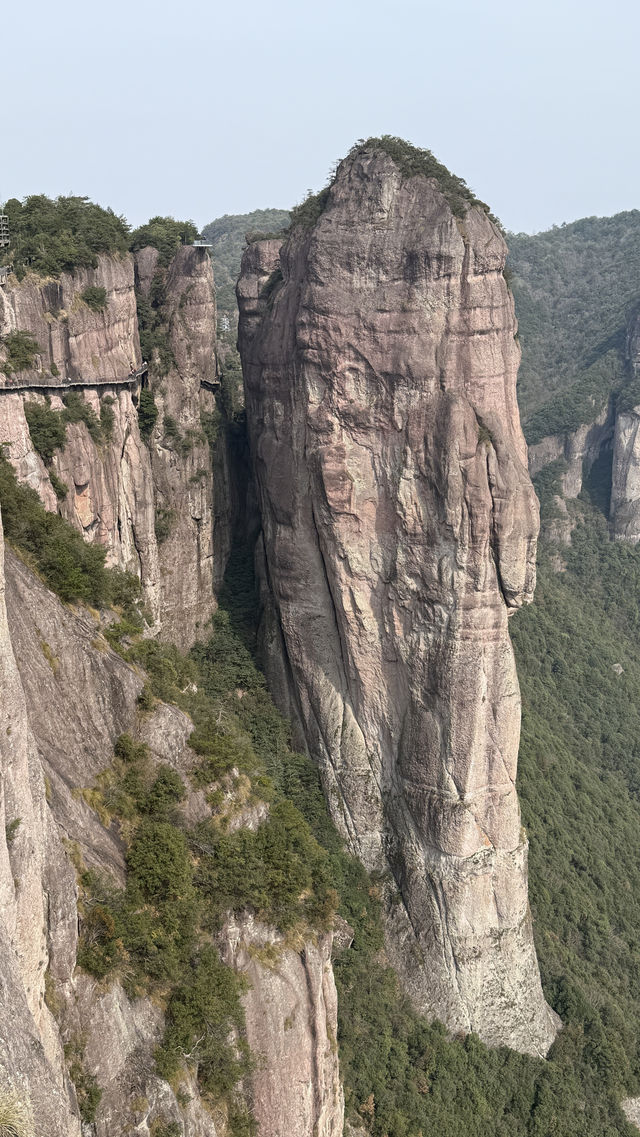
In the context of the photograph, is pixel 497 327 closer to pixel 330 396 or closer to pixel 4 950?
pixel 330 396

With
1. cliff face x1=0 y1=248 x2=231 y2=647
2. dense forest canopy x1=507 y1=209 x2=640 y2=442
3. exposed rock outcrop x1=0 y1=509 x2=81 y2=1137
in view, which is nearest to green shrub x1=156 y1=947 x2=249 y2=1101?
exposed rock outcrop x1=0 y1=509 x2=81 y2=1137

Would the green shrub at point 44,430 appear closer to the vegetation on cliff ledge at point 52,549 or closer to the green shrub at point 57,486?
the green shrub at point 57,486

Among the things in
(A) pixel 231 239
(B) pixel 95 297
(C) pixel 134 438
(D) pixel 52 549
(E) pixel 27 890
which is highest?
(A) pixel 231 239

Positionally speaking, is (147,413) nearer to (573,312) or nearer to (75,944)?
(75,944)

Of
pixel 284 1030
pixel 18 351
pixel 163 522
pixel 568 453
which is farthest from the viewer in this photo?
pixel 568 453

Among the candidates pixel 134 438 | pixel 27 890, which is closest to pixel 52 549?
pixel 27 890

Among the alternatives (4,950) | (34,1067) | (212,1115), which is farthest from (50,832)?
(212,1115)
